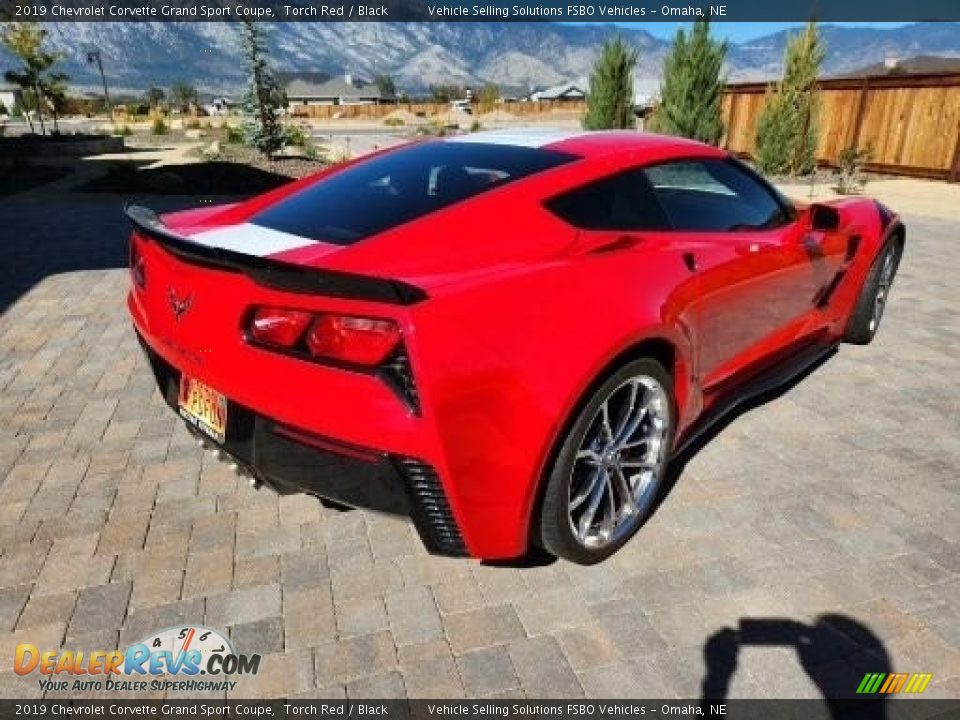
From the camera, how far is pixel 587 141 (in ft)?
9.78

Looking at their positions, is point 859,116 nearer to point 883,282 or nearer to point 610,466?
point 883,282

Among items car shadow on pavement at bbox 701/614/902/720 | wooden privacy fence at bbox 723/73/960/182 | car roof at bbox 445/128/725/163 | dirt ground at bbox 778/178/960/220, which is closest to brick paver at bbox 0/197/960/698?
car shadow on pavement at bbox 701/614/902/720

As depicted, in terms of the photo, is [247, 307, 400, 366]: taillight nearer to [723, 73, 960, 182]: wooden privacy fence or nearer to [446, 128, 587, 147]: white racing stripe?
[446, 128, 587, 147]: white racing stripe

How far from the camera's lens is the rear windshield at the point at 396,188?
7.86 ft

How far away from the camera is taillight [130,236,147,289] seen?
2548mm

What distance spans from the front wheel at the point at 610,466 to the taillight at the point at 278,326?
0.92 m

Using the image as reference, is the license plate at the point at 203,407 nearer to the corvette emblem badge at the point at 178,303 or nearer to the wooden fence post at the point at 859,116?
the corvette emblem badge at the point at 178,303

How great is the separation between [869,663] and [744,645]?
382 mm

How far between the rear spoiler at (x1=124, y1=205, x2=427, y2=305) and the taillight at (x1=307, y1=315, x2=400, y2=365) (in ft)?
0.25

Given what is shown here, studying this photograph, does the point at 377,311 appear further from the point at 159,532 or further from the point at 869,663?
the point at 869,663

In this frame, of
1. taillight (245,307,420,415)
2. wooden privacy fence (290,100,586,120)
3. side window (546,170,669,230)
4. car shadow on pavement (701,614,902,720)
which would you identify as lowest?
wooden privacy fence (290,100,586,120)

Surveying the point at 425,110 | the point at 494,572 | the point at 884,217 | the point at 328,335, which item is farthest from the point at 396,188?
the point at 425,110

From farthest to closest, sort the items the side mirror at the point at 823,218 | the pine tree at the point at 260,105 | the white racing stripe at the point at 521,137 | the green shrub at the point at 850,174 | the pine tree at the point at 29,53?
1. the pine tree at the point at 29,53
2. the pine tree at the point at 260,105
3. the green shrub at the point at 850,174
4. the side mirror at the point at 823,218
5. the white racing stripe at the point at 521,137

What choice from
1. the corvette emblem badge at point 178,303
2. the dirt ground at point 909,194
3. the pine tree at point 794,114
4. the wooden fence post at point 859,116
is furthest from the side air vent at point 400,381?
the wooden fence post at point 859,116
